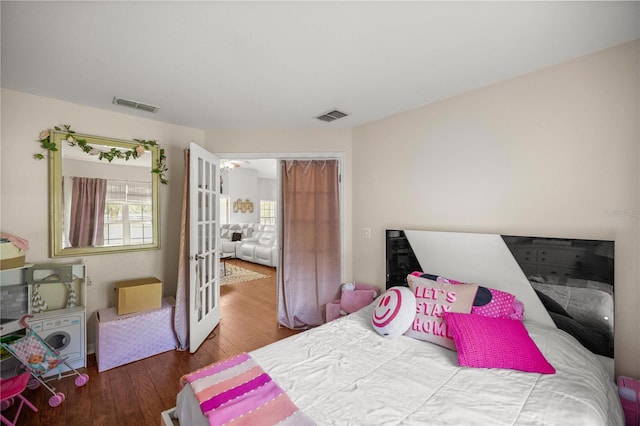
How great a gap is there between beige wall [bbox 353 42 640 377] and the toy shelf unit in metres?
2.87

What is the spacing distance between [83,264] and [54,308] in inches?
18.0

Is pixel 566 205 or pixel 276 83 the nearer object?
pixel 566 205

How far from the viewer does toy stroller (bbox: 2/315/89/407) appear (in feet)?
6.12

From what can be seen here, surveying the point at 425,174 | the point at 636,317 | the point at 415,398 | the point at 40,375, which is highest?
the point at 425,174

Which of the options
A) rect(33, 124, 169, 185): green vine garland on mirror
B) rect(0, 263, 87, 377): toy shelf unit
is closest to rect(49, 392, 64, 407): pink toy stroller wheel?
rect(0, 263, 87, 377): toy shelf unit

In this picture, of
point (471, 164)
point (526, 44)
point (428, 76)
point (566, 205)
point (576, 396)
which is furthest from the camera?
point (471, 164)

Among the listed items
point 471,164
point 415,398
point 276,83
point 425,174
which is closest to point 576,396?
point 415,398

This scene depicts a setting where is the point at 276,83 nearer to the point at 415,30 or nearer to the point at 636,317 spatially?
the point at 415,30

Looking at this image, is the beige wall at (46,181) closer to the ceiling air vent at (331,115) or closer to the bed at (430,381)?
the ceiling air vent at (331,115)

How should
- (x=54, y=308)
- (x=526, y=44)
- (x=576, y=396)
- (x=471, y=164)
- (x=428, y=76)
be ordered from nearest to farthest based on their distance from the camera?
(x=576, y=396)
(x=526, y=44)
(x=428, y=76)
(x=471, y=164)
(x=54, y=308)

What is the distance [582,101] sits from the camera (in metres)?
1.67

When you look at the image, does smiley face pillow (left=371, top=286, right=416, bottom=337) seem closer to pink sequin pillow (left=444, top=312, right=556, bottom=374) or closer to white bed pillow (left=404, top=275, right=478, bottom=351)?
white bed pillow (left=404, top=275, right=478, bottom=351)

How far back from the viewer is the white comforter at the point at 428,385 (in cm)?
110

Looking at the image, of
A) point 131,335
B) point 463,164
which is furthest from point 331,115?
point 131,335
